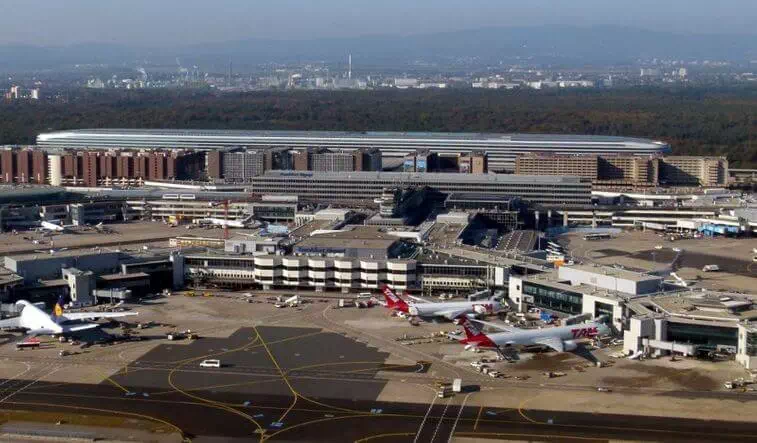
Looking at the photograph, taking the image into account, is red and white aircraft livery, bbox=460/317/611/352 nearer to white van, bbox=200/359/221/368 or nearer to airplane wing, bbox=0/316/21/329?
white van, bbox=200/359/221/368

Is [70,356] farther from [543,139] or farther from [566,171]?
[543,139]

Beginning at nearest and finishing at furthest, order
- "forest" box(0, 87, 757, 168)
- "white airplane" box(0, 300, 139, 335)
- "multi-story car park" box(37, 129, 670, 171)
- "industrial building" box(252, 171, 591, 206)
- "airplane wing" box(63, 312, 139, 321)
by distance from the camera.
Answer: "white airplane" box(0, 300, 139, 335) < "airplane wing" box(63, 312, 139, 321) < "industrial building" box(252, 171, 591, 206) < "multi-story car park" box(37, 129, 670, 171) < "forest" box(0, 87, 757, 168)

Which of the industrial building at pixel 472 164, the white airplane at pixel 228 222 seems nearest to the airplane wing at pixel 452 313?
the white airplane at pixel 228 222

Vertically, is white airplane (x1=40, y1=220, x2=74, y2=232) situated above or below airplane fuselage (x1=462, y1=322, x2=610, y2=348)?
above

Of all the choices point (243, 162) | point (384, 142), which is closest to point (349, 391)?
point (243, 162)

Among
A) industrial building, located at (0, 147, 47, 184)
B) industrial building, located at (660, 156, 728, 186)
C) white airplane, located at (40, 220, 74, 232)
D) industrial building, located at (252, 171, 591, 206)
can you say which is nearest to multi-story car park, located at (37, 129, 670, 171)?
industrial building, located at (660, 156, 728, 186)

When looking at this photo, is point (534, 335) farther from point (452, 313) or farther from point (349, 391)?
point (349, 391)

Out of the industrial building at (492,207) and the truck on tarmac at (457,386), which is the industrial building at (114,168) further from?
the truck on tarmac at (457,386)
